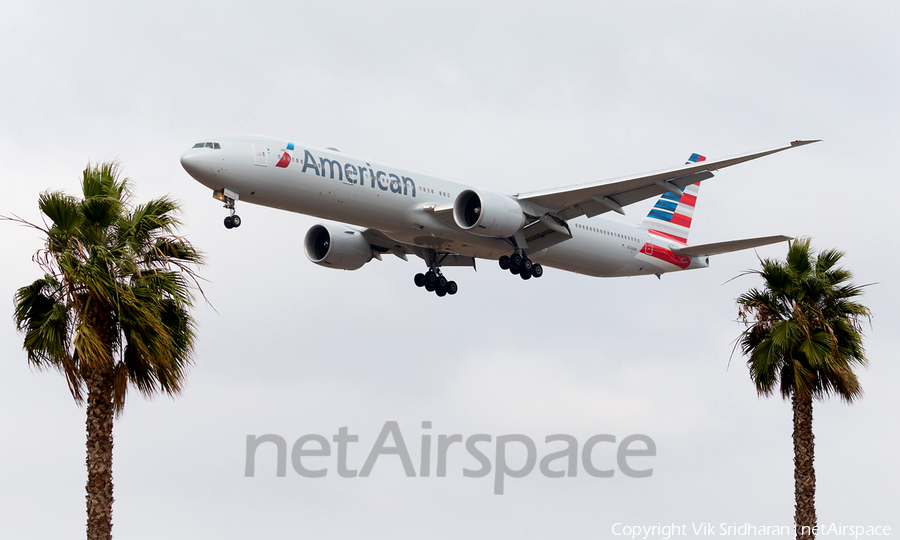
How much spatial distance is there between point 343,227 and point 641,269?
34.0 feet

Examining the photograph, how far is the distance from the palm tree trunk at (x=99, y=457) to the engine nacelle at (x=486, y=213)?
1367 centimetres

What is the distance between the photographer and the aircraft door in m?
24.7

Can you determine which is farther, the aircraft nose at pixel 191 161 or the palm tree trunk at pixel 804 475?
the aircraft nose at pixel 191 161

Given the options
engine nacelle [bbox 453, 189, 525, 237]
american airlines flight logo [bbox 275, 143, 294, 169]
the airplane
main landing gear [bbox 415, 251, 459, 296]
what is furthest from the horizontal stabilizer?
american airlines flight logo [bbox 275, 143, 294, 169]

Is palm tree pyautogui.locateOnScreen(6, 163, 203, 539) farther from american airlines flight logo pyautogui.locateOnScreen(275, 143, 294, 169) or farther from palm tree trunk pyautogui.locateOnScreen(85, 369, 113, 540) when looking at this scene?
american airlines flight logo pyautogui.locateOnScreen(275, 143, 294, 169)

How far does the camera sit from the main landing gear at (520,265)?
30.4 m

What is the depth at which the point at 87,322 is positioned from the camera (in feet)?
52.9

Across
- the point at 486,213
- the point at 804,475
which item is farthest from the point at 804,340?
the point at 486,213

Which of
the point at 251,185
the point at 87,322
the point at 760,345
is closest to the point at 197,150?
the point at 251,185

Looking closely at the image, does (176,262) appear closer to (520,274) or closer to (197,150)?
(197,150)

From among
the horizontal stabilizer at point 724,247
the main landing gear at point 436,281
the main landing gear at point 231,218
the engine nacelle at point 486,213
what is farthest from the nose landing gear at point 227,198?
the horizontal stabilizer at point 724,247

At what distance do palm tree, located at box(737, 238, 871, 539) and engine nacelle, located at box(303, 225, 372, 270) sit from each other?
13.0 metres

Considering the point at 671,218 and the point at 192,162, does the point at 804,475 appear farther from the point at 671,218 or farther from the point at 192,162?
the point at 671,218

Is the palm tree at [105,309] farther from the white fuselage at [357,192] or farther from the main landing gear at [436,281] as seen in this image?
the main landing gear at [436,281]
